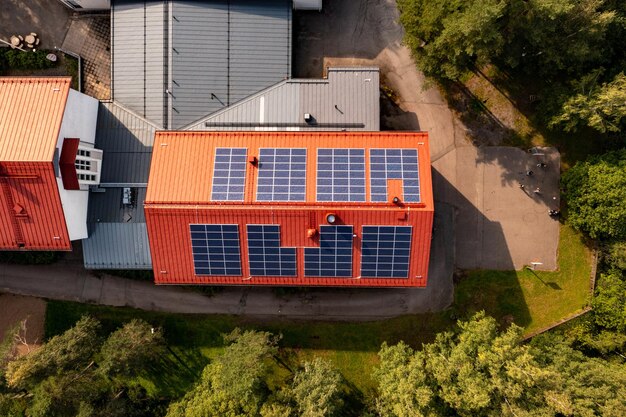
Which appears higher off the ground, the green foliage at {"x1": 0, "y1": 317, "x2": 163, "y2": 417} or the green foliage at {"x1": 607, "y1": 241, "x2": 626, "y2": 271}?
the green foliage at {"x1": 607, "y1": 241, "x2": 626, "y2": 271}

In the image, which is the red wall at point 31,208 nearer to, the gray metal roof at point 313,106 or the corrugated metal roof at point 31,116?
the corrugated metal roof at point 31,116

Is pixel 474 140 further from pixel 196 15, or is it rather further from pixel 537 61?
pixel 196 15

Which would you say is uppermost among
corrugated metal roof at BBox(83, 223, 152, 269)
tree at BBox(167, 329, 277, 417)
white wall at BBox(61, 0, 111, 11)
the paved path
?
white wall at BBox(61, 0, 111, 11)

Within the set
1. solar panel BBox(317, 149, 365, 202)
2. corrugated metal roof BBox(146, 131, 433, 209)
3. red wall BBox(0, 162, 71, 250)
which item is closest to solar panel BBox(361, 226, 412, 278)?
corrugated metal roof BBox(146, 131, 433, 209)

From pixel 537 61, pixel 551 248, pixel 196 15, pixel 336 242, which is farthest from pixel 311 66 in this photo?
pixel 551 248

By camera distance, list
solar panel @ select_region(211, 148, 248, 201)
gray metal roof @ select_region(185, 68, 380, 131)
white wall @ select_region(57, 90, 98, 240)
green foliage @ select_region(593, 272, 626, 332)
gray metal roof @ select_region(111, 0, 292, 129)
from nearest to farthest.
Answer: solar panel @ select_region(211, 148, 248, 201)
white wall @ select_region(57, 90, 98, 240)
gray metal roof @ select_region(111, 0, 292, 129)
gray metal roof @ select_region(185, 68, 380, 131)
green foliage @ select_region(593, 272, 626, 332)

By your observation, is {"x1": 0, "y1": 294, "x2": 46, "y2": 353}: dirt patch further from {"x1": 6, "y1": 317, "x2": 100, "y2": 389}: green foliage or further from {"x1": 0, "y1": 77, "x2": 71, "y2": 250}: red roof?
{"x1": 0, "y1": 77, "x2": 71, "y2": 250}: red roof

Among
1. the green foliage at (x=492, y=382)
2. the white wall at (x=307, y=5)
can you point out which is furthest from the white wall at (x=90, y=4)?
the green foliage at (x=492, y=382)

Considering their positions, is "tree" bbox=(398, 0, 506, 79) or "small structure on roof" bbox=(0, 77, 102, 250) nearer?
"tree" bbox=(398, 0, 506, 79)

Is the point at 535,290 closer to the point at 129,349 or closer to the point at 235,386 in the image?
the point at 235,386
